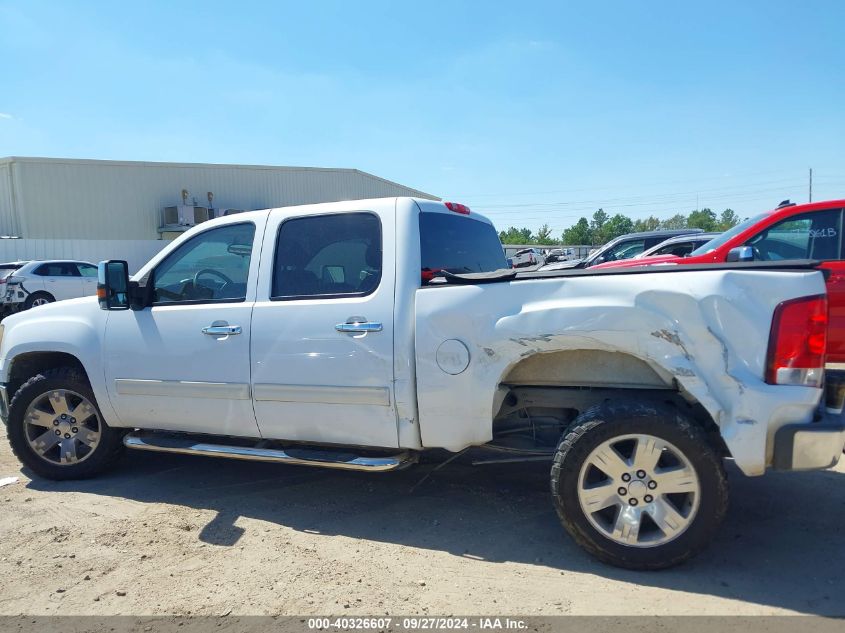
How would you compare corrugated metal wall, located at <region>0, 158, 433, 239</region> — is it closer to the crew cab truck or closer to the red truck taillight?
the crew cab truck

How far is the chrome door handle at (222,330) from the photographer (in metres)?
3.98

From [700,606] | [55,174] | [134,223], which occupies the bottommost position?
[700,606]

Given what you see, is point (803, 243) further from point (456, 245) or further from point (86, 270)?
point (86, 270)

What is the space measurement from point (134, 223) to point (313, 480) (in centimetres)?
2660

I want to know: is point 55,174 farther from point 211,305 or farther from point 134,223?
point 211,305

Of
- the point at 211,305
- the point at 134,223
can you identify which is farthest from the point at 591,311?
the point at 134,223

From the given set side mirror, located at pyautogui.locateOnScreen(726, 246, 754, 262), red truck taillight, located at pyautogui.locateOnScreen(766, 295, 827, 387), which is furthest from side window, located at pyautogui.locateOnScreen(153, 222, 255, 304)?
side mirror, located at pyautogui.locateOnScreen(726, 246, 754, 262)

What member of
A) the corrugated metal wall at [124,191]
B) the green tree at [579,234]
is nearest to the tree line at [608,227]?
the green tree at [579,234]

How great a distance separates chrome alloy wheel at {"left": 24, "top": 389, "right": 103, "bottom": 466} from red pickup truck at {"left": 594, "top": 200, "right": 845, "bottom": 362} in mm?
4644

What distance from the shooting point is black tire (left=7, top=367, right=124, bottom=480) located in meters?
4.59

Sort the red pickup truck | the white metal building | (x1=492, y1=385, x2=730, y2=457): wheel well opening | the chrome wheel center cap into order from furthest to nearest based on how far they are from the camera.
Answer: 1. the white metal building
2. the red pickup truck
3. (x1=492, y1=385, x2=730, y2=457): wheel well opening
4. the chrome wheel center cap

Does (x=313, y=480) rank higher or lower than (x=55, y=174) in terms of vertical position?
lower

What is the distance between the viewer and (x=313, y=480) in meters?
4.61

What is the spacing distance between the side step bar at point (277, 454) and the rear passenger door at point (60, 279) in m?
15.1
